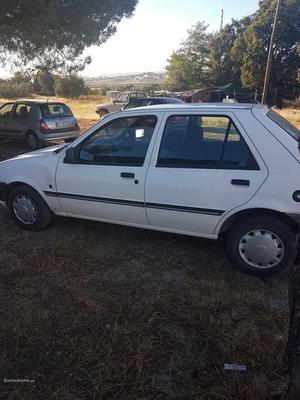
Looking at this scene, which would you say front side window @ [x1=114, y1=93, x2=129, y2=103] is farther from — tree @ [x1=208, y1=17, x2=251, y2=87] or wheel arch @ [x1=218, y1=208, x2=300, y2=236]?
tree @ [x1=208, y1=17, x2=251, y2=87]

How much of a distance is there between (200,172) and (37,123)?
8.61m

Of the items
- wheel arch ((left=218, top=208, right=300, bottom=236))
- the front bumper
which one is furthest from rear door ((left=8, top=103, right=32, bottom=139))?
wheel arch ((left=218, top=208, right=300, bottom=236))

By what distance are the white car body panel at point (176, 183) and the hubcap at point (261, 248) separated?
29 cm

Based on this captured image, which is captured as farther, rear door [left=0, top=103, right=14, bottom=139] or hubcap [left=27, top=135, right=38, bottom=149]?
rear door [left=0, top=103, right=14, bottom=139]

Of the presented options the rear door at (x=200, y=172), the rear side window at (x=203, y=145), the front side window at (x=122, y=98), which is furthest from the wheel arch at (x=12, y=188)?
the front side window at (x=122, y=98)

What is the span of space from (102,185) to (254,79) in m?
39.9

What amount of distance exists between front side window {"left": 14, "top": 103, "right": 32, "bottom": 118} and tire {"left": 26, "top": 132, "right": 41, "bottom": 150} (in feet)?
2.00

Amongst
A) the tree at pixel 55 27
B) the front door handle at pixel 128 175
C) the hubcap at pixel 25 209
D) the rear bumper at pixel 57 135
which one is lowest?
the rear bumper at pixel 57 135

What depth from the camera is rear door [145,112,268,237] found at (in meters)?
3.57

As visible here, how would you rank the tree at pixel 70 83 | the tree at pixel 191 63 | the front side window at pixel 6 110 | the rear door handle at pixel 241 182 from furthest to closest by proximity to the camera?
the tree at pixel 191 63 → the tree at pixel 70 83 → the front side window at pixel 6 110 → the rear door handle at pixel 241 182

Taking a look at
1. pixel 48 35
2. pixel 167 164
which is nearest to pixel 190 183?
pixel 167 164

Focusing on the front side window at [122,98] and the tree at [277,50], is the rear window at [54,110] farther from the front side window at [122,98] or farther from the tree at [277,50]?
the tree at [277,50]

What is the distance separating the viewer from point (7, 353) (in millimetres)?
2705

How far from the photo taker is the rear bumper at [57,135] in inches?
439
